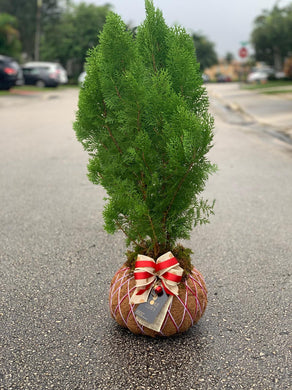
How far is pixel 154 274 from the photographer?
2867 millimetres

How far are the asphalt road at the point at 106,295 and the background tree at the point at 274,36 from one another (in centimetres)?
5292

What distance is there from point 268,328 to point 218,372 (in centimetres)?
60

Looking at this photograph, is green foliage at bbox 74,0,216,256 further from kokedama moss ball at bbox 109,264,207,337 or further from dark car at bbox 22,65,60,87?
dark car at bbox 22,65,60,87

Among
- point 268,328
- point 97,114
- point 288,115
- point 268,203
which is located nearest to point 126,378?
point 268,328

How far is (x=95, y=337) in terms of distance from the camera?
3.00 m

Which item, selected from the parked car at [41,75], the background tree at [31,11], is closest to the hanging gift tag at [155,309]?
the parked car at [41,75]

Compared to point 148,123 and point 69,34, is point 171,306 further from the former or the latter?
point 69,34

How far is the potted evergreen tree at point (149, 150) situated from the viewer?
275 centimetres

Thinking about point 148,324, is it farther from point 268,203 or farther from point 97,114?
point 268,203

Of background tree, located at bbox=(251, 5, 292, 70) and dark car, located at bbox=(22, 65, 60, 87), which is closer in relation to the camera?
dark car, located at bbox=(22, 65, 60, 87)

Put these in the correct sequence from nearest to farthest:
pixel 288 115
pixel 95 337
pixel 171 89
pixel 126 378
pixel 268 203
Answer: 1. pixel 126 378
2. pixel 171 89
3. pixel 95 337
4. pixel 268 203
5. pixel 288 115

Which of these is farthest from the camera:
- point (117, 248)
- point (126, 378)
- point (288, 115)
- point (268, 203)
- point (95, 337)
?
point (288, 115)

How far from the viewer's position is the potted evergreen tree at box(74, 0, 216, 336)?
9.02ft

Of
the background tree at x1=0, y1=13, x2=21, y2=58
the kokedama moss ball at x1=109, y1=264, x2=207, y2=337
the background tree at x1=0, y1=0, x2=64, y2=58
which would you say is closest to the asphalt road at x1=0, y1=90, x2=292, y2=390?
the kokedama moss ball at x1=109, y1=264, x2=207, y2=337
